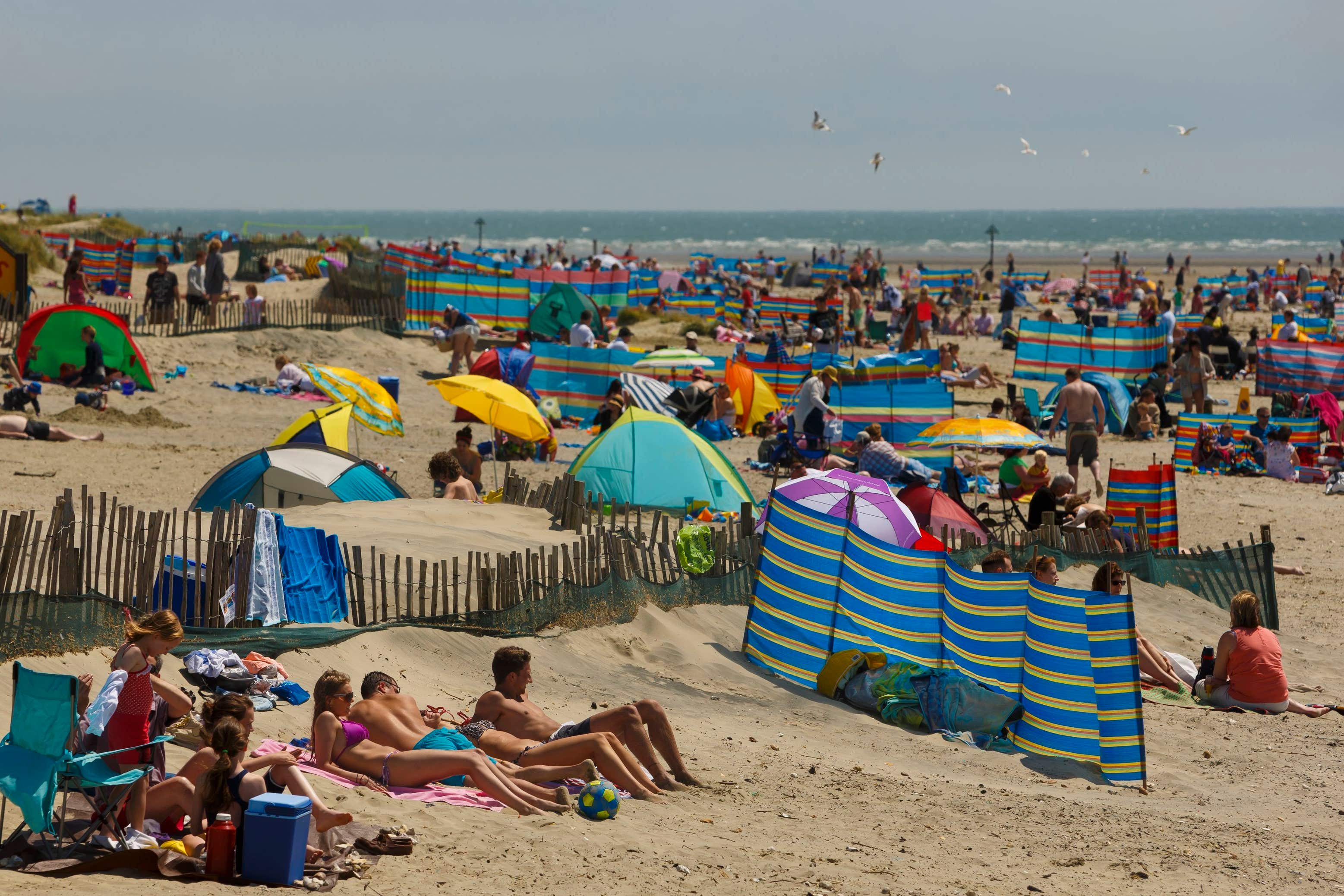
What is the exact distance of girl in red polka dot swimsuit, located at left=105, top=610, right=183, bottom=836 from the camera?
480 centimetres

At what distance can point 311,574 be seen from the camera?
7.79 metres

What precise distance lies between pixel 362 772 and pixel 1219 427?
13.2 meters

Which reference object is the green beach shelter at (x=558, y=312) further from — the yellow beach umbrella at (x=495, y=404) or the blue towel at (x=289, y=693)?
the blue towel at (x=289, y=693)

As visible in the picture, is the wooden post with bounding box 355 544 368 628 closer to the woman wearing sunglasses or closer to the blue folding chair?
the woman wearing sunglasses

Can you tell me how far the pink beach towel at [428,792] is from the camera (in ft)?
18.3

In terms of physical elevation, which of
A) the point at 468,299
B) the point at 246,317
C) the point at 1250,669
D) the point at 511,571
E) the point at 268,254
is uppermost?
the point at 268,254

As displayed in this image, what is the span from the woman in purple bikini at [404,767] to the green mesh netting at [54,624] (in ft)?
4.28

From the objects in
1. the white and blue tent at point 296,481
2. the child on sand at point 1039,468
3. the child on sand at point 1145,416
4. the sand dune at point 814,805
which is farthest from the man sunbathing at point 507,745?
the child on sand at point 1145,416

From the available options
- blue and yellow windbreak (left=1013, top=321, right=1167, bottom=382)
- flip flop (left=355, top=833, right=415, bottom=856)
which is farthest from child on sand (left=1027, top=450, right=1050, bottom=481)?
flip flop (left=355, top=833, right=415, bottom=856)

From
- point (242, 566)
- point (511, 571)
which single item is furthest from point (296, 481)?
point (242, 566)

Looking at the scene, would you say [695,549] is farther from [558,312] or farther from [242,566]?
[558,312]

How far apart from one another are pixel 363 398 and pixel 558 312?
1308 centimetres

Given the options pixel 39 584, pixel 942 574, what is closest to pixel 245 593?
pixel 39 584

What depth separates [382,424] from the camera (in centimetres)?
1334
